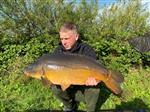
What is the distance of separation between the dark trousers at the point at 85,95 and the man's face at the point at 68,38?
61 cm

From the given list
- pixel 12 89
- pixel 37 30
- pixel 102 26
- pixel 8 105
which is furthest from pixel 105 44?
pixel 8 105

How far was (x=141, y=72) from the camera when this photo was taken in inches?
442

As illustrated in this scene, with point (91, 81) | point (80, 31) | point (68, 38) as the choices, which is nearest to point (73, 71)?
point (91, 81)

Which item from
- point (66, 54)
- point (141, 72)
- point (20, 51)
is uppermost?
point (66, 54)

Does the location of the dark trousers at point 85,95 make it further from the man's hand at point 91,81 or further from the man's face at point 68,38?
the man's face at point 68,38

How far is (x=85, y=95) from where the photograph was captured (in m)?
6.83

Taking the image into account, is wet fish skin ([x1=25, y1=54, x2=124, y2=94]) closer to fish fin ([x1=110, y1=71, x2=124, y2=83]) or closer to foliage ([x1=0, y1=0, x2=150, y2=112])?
fish fin ([x1=110, y1=71, x2=124, y2=83])

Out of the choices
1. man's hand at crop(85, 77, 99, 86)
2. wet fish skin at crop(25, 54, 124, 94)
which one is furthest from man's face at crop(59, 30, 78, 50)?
man's hand at crop(85, 77, 99, 86)

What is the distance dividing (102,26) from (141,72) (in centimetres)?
144

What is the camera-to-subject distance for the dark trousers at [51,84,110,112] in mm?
6762

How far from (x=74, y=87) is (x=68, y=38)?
2.50 feet

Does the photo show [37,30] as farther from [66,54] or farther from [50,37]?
[66,54]

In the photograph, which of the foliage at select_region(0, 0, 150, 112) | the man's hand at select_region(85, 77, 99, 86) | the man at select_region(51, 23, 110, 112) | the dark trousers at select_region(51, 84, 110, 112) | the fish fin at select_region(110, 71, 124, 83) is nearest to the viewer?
the man's hand at select_region(85, 77, 99, 86)

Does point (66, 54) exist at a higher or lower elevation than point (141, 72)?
higher
